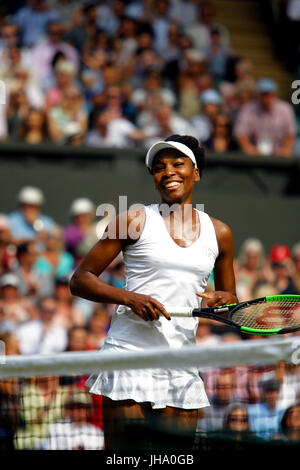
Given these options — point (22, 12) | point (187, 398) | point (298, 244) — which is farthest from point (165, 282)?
point (22, 12)

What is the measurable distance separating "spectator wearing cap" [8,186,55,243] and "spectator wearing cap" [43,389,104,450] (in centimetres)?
→ 412

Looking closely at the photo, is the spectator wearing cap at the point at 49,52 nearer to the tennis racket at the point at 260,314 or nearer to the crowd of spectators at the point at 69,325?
the crowd of spectators at the point at 69,325

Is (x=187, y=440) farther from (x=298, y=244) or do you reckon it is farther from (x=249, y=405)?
(x=298, y=244)

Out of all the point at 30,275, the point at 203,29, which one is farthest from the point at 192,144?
the point at 203,29

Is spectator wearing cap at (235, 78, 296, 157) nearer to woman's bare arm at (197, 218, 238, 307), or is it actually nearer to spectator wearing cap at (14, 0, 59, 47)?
spectator wearing cap at (14, 0, 59, 47)

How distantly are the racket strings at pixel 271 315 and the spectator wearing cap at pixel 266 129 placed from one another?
607 centimetres

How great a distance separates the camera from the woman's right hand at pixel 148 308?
374 cm

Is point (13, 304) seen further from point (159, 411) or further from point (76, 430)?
point (159, 411)

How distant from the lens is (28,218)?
866 centimetres

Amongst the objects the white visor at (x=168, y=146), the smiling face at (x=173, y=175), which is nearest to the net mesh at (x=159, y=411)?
the smiling face at (x=173, y=175)

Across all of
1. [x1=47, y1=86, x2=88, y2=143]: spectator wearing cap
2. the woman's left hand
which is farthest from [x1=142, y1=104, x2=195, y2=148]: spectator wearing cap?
the woman's left hand

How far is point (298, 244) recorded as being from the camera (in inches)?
385

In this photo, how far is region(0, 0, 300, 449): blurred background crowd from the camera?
7656 millimetres
